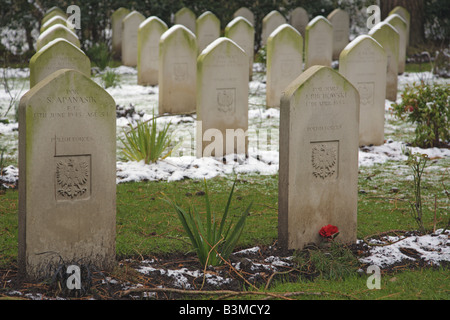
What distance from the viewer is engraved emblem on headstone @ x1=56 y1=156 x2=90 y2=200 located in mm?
4336

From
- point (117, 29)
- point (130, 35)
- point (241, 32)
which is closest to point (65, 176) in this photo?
point (241, 32)

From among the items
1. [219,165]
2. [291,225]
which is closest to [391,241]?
[291,225]

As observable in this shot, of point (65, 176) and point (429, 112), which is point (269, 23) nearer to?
point (429, 112)

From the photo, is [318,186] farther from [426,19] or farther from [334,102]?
[426,19]

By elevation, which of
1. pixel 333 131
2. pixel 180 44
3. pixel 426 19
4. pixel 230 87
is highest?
pixel 426 19

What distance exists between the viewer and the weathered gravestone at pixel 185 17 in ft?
59.5

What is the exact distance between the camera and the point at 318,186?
16.9ft

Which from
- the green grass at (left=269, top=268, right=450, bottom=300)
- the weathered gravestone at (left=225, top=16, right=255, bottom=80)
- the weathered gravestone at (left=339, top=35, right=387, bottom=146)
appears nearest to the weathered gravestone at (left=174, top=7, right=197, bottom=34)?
the weathered gravestone at (left=225, top=16, right=255, bottom=80)

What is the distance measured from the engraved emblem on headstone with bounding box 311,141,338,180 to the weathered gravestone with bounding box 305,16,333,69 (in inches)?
393

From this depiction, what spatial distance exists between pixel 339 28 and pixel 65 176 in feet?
48.4

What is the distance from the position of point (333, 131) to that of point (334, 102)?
8.9 inches

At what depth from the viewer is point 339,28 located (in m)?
18.0

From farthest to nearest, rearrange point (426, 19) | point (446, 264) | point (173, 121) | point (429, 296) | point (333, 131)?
point (426, 19)
point (173, 121)
point (333, 131)
point (446, 264)
point (429, 296)

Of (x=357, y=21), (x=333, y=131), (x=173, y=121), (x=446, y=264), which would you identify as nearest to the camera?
(x=446, y=264)
